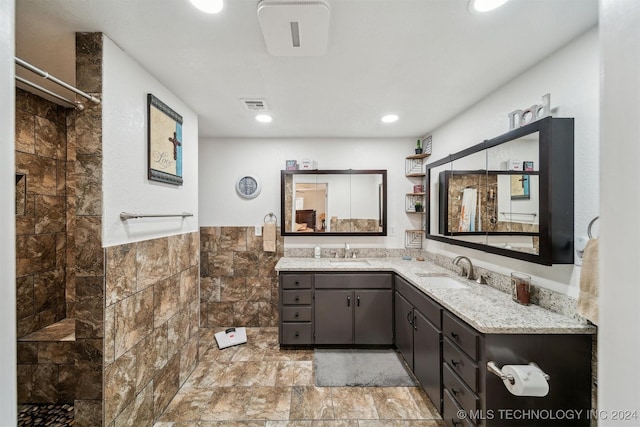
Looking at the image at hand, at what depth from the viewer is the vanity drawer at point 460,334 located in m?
1.46

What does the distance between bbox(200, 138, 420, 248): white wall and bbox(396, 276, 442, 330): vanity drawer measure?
2.96ft

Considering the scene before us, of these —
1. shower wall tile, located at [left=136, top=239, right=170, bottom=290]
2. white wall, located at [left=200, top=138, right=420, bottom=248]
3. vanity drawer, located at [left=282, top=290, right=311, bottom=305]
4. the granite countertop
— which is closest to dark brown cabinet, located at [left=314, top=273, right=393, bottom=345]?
vanity drawer, located at [left=282, top=290, right=311, bottom=305]

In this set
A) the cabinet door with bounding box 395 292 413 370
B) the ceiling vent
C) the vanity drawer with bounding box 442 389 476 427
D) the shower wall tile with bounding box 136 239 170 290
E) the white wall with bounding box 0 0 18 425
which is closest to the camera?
the white wall with bounding box 0 0 18 425

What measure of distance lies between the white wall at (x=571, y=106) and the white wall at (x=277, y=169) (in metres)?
1.43

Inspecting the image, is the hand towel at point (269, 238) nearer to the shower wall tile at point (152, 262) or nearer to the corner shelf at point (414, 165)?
the shower wall tile at point (152, 262)

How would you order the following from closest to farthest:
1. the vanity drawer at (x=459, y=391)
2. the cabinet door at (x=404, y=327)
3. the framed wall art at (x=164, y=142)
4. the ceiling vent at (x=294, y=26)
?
1. the ceiling vent at (x=294, y=26)
2. the vanity drawer at (x=459, y=391)
3. the framed wall art at (x=164, y=142)
4. the cabinet door at (x=404, y=327)

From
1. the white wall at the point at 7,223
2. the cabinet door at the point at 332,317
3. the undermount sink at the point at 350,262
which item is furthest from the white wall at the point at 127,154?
the undermount sink at the point at 350,262

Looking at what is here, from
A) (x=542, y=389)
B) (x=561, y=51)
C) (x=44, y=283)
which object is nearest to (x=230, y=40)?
(x=561, y=51)

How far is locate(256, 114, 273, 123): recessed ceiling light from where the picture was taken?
262cm

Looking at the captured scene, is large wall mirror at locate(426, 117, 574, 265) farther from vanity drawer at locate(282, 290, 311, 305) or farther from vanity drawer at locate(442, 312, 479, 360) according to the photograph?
vanity drawer at locate(282, 290, 311, 305)

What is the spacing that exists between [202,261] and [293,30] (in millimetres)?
2909

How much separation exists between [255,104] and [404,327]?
250 centimetres

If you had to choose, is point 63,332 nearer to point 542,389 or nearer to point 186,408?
point 186,408

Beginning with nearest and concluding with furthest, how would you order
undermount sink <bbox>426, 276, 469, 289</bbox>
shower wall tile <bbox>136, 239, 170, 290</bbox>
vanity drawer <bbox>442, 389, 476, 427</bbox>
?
1. vanity drawer <bbox>442, 389, 476, 427</bbox>
2. shower wall tile <bbox>136, 239, 170, 290</bbox>
3. undermount sink <bbox>426, 276, 469, 289</bbox>
